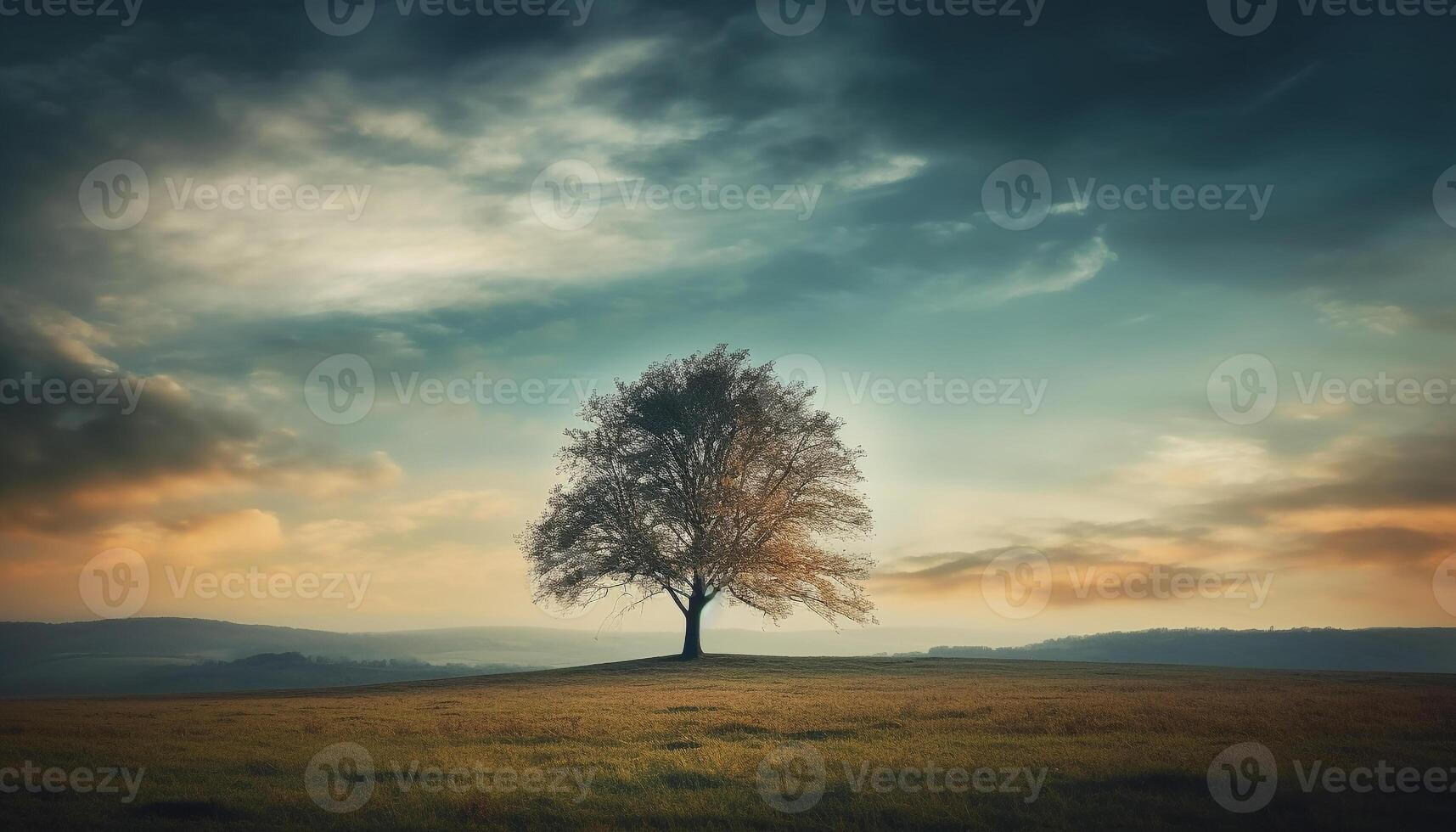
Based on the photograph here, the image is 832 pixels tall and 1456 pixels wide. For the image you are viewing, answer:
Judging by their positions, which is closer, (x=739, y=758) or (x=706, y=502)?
(x=739, y=758)

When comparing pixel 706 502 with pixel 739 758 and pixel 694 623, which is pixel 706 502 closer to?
pixel 694 623

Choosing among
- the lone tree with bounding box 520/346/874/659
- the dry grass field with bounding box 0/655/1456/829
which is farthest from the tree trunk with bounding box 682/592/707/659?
the dry grass field with bounding box 0/655/1456/829

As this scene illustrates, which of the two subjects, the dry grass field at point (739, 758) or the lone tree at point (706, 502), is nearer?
the dry grass field at point (739, 758)

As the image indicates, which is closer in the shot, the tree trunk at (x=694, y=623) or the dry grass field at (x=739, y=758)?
the dry grass field at (x=739, y=758)

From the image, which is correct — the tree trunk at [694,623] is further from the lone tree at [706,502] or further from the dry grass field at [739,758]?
the dry grass field at [739,758]

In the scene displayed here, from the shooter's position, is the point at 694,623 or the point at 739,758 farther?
the point at 694,623

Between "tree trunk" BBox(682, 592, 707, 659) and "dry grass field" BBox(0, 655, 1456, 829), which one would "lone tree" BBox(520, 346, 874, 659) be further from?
"dry grass field" BBox(0, 655, 1456, 829)

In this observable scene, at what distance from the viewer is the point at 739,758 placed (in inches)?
A: 675

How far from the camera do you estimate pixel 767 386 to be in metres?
49.2

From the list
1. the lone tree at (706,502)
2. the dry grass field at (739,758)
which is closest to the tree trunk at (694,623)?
the lone tree at (706,502)

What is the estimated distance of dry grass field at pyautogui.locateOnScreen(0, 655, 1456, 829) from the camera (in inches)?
514

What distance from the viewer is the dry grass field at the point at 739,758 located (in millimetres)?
13055

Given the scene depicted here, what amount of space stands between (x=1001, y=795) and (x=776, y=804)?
144 inches

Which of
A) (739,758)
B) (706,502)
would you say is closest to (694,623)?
(706,502)
